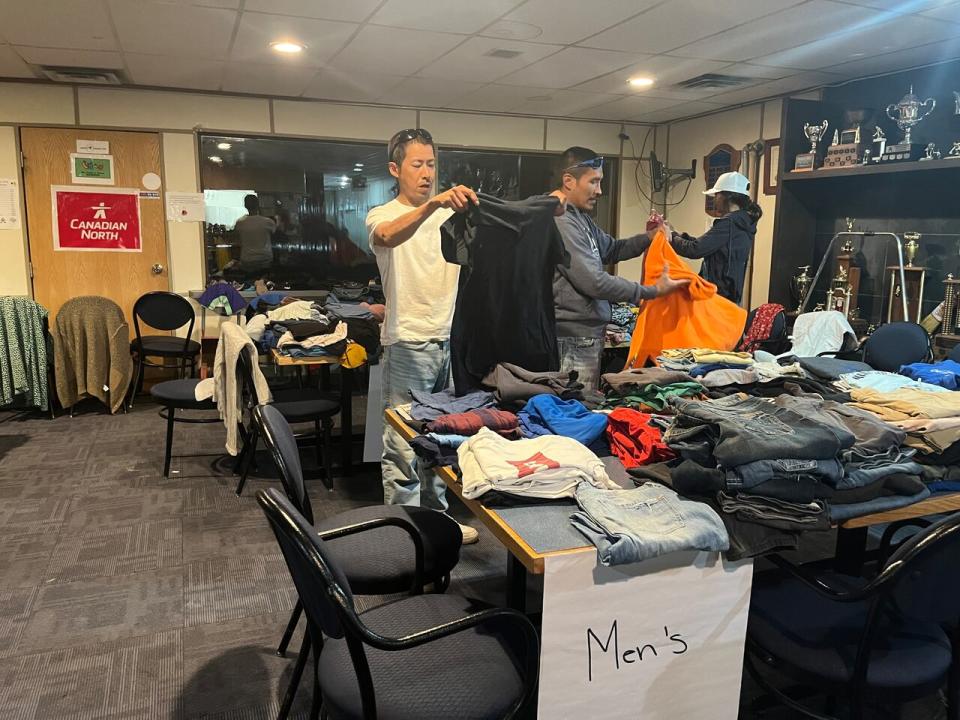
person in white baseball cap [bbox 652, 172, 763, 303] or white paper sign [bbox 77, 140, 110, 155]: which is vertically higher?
white paper sign [bbox 77, 140, 110, 155]

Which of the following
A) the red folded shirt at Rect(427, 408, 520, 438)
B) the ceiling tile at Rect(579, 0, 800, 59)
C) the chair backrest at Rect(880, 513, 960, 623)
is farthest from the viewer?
the ceiling tile at Rect(579, 0, 800, 59)

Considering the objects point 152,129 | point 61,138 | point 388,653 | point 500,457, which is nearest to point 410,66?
point 152,129

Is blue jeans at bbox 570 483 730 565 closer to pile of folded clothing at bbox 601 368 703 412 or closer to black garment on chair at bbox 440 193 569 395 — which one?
pile of folded clothing at bbox 601 368 703 412

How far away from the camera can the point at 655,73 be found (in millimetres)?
4910

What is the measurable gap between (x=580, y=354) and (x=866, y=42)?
2.75 metres

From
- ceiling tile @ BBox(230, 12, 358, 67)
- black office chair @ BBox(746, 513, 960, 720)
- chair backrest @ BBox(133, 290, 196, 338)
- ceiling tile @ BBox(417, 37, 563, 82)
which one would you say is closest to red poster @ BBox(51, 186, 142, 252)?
chair backrest @ BBox(133, 290, 196, 338)

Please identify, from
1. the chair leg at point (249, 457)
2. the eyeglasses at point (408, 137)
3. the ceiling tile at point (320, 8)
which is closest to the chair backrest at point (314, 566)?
the eyeglasses at point (408, 137)

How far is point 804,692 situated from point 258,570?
2.05 meters

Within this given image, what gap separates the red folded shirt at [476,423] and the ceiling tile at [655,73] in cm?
334

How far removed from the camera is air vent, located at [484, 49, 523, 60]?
4379mm

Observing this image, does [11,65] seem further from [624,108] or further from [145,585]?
[624,108]

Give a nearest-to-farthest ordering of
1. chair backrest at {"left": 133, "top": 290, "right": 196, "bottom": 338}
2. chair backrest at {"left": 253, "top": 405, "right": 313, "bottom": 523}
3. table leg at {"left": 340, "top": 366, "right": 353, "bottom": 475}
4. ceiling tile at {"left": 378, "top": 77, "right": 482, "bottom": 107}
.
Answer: chair backrest at {"left": 253, "top": 405, "right": 313, "bottom": 523}
table leg at {"left": 340, "top": 366, "right": 353, "bottom": 475}
ceiling tile at {"left": 378, "top": 77, "right": 482, "bottom": 107}
chair backrest at {"left": 133, "top": 290, "right": 196, "bottom": 338}

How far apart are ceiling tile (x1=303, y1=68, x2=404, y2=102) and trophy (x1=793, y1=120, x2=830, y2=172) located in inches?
112

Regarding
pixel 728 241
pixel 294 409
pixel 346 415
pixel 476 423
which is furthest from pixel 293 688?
pixel 728 241
